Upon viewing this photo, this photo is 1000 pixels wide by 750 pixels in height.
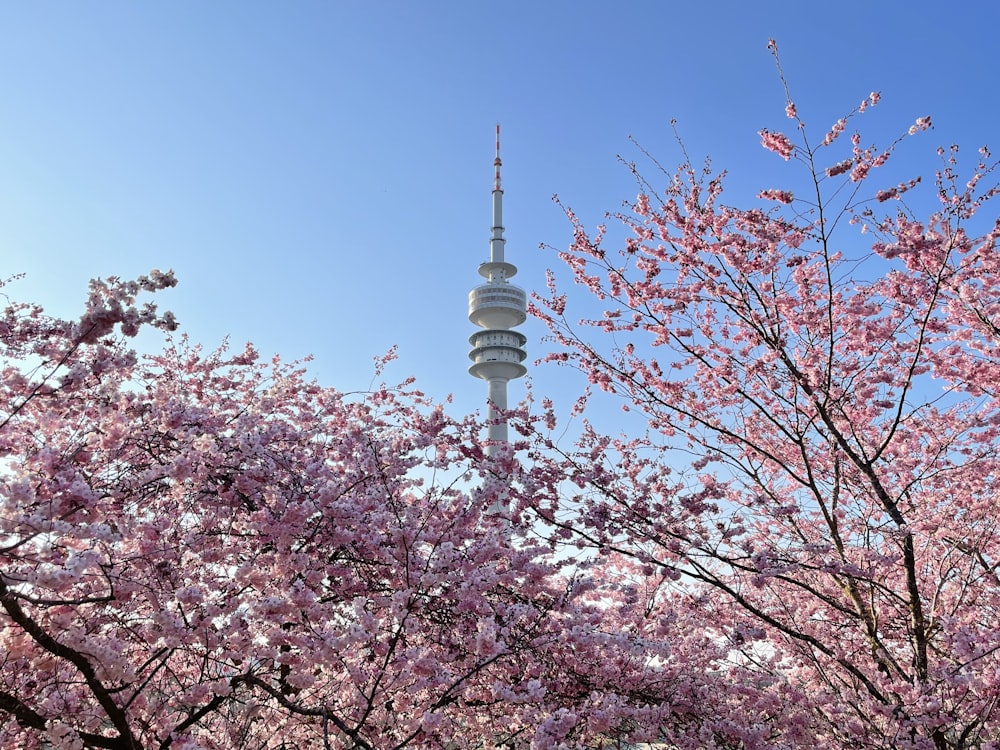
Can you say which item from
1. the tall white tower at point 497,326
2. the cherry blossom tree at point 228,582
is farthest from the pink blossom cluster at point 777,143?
the tall white tower at point 497,326

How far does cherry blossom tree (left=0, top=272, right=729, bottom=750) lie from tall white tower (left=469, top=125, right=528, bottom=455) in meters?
49.2

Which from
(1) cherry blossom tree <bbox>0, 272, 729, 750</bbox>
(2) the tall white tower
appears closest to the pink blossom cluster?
(1) cherry blossom tree <bbox>0, 272, 729, 750</bbox>

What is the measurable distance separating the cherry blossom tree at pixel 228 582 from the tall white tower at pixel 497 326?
1938 inches

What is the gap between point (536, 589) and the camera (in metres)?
6.42

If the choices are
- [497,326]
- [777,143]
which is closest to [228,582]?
[777,143]

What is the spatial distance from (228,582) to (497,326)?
170ft

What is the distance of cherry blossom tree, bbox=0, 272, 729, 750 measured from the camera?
396 centimetres

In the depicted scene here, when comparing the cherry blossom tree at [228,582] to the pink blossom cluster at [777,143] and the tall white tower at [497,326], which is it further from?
the tall white tower at [497,326]

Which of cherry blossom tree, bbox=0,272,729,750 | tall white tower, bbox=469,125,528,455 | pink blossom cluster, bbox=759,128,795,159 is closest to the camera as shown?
cherry blossom tree, bbox=0,272,729,750

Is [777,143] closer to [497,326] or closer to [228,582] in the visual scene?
[228,582]

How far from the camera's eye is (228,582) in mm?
4848

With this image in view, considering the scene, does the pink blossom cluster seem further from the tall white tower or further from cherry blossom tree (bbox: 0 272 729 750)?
the tall white tower

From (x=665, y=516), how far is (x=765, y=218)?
10.3ft

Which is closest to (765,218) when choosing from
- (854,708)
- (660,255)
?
(660,255)
